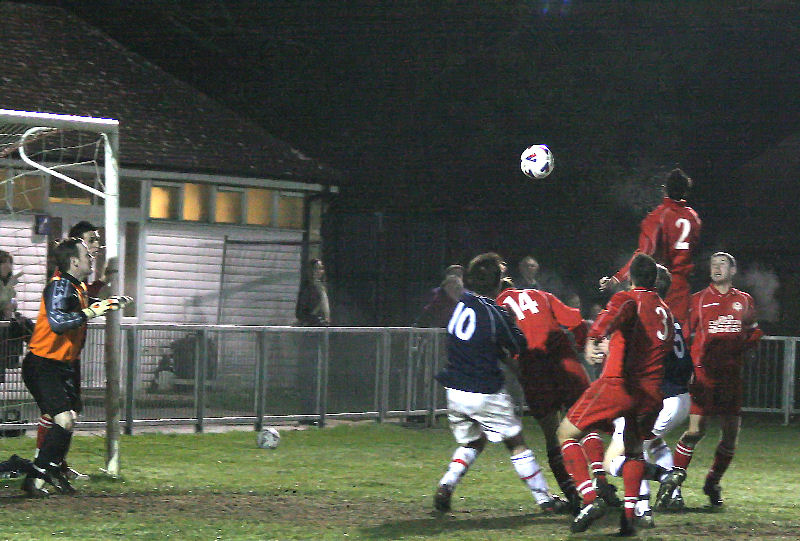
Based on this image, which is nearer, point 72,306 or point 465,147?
point 72,306

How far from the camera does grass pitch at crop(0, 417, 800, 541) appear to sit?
9539 mm

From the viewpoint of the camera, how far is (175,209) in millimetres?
24781

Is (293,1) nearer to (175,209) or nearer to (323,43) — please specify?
(323,43)

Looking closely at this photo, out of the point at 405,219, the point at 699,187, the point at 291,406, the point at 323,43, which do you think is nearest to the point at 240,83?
the point at 323,43

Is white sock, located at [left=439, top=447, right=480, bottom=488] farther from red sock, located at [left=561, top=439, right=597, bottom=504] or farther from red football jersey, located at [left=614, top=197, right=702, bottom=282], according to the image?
red football jersey, located at [left=614, top=197, right=702, bottom=282]

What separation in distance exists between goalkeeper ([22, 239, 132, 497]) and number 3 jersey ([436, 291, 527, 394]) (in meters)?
2.94

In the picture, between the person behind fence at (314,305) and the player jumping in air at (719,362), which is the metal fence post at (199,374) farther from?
the player jumping in air at (719,362)

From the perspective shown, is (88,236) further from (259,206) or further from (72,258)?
(259,206)

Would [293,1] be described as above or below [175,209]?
above

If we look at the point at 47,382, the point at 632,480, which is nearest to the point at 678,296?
the point at 632,480

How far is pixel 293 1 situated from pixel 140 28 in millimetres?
3264

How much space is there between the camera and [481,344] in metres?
9.88

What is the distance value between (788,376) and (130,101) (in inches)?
500

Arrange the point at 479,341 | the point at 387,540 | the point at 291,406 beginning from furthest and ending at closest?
the point at 291,406 < the point at 479,341 < the point at 387,540
